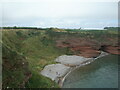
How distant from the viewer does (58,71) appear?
150 ft

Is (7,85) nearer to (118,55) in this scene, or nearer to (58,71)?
(58,71)

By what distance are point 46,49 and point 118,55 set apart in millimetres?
28577

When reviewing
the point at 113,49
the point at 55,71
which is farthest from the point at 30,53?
the point at 113,49

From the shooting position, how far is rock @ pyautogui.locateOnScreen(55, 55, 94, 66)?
53844mm

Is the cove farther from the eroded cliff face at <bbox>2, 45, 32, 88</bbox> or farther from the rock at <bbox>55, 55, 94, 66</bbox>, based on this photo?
the eroded cliff face at <bbox>2, 45, 32, 88</bbox>

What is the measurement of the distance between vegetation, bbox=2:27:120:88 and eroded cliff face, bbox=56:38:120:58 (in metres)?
2.03

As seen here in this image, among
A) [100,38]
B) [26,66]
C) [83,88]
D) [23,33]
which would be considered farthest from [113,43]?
[26,66]

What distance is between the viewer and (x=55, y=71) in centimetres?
4534

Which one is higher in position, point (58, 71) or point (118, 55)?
point (118, 55)

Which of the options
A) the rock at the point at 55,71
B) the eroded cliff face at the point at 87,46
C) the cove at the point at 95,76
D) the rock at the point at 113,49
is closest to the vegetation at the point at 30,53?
the rock at the point at 55,71

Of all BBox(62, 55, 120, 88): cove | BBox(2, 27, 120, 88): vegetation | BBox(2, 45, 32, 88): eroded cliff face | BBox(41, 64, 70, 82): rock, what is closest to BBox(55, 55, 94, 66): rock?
BBox(2, 27, 120, 88): vegetation

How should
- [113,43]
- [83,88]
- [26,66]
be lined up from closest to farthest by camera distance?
[26,66]
[83,88]
[113,43]

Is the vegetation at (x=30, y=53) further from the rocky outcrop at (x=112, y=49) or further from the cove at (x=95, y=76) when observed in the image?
the cove at (x=95, y=76)

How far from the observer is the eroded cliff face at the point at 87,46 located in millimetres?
66619
